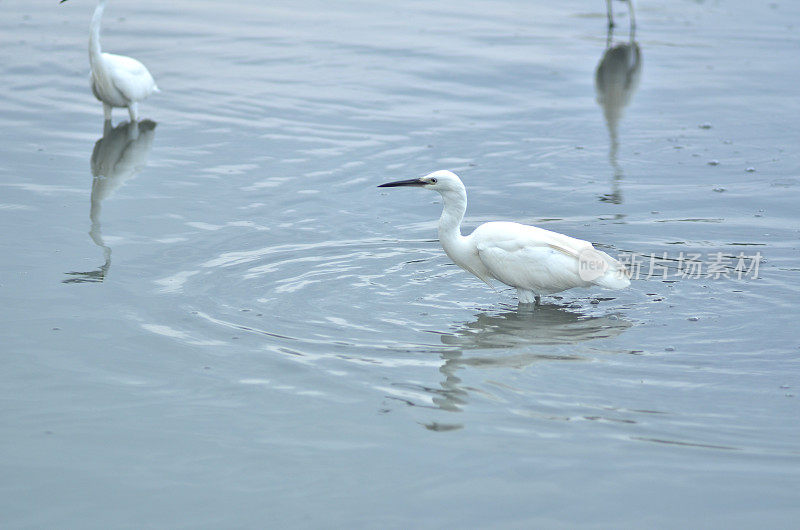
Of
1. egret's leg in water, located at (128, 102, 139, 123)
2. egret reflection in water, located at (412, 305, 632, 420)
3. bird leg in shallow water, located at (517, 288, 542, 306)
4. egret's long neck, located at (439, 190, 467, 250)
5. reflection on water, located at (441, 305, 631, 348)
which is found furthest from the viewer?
egret's leg in water, located at (128, 102, 139, 123)

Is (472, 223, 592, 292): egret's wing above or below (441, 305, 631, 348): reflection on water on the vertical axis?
above

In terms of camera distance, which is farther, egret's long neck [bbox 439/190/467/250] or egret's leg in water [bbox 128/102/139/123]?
egret's leg in water [bbox 128/102/139/123]

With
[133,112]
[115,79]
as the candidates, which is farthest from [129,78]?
[133,112]

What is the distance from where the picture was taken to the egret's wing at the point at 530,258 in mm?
7926

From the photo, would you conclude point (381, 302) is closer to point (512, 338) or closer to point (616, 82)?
point (512, 338)

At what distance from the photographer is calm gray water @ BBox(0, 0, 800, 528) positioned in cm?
536

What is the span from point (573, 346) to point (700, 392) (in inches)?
41.1

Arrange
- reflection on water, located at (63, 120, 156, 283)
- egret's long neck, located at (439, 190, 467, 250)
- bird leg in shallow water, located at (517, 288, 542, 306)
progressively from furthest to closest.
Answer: reflection on water, located at (63, 120, 156, 283) < bird leg in shallow water, located at (517, 288, 542, 306) < egret's long neck, located at (439, 190, 467, 250)

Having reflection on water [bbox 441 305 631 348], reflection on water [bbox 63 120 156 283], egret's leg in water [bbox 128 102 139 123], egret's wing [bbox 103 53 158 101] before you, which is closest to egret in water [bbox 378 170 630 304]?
reflection on water [bbox 441 305 631 348]

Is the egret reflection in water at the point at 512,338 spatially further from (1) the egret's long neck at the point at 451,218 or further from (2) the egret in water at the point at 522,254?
(1) the egret's long neck at the point at 451,218

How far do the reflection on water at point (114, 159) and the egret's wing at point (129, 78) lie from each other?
0.42 metres

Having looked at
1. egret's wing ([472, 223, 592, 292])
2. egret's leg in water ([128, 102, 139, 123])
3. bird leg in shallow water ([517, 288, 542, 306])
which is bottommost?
bird leg in shallow water ([517, 288, 542, 306])

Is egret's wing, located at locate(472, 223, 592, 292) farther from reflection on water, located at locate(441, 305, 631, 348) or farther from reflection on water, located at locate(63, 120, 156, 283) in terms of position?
reflection on water, located at locate(63, 120, 156, 283)

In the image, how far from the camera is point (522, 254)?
Answer: 7.94 m
